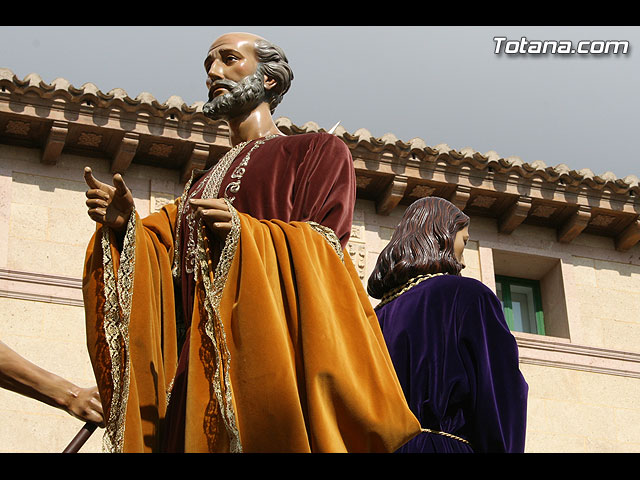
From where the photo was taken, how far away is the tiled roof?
11.9 metres

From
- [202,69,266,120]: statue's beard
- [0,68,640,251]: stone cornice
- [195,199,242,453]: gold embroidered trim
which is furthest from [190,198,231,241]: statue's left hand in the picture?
[0,68,640,251]: stone cornice

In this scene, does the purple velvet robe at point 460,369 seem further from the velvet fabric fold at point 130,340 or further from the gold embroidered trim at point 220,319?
the gold embroidered trim at point 220,319

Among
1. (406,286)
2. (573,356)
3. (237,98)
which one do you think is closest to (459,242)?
(406,286)

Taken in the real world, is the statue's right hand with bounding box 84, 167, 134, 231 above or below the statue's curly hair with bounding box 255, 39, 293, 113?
below

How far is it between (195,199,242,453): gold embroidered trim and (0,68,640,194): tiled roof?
823 centimetres

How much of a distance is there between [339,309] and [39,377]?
Result: 170cm

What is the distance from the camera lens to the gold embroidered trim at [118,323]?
13.0ft

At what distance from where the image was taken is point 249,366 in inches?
145

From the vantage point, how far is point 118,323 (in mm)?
4145

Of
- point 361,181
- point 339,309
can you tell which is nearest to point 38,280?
point 361,181

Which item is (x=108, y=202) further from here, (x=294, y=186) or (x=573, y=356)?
(x=573, y=356)

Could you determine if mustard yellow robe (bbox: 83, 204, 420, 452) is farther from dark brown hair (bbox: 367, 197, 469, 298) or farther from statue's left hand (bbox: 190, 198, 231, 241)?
dark brown hair (bbox: 367, 197, 469, 298)

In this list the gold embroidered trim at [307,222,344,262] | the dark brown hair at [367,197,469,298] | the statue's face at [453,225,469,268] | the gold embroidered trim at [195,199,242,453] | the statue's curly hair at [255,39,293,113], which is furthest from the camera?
the statue's face at [453,225,469,268]
